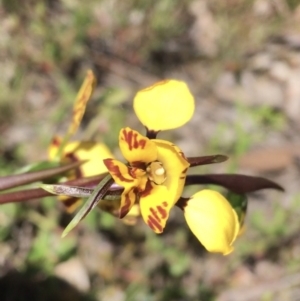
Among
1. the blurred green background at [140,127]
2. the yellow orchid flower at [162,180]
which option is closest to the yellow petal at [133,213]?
the yellow orchid flower at [162,180]

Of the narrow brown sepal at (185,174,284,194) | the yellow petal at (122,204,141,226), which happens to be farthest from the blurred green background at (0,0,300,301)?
the narrow brown sepal at (185,174,284,194)

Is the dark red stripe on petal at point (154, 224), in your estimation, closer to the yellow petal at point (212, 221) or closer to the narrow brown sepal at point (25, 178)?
the yellow petal at point (212, 221)

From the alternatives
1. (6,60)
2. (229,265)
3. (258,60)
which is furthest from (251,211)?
(6,60)

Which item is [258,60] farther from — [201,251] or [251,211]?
[201,251]

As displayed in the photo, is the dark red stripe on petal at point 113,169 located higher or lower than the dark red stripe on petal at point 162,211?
higher

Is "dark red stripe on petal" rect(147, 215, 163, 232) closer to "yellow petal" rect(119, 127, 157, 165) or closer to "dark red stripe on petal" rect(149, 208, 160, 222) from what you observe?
"dark red stripe on petal" rect(149, 208, 160, 222)

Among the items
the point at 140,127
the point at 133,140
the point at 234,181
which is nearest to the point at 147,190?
the point at 133,140
